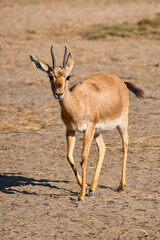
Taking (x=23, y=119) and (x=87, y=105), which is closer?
(x=87, y=105)

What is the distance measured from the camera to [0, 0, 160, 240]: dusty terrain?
5.70m

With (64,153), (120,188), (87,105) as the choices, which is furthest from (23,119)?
(120,188)

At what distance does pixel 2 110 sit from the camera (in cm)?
1063

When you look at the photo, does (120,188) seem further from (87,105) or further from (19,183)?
(19,183)

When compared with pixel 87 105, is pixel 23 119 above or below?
below

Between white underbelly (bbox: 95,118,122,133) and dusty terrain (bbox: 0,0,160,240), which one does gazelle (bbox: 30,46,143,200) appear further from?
dusty terrain (bbox: 0,0,160,240)

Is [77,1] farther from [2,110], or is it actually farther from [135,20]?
[2,110]

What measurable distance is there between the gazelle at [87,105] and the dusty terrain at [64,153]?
41 cm

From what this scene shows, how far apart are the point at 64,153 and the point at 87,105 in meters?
1.90

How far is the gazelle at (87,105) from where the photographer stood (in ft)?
20.1

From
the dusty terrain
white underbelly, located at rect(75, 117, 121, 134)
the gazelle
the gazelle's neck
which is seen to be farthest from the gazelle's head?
the dusty terrain

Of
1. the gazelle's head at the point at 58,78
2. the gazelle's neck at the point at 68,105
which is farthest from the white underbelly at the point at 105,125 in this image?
the gazelle's head at the point at 58,78

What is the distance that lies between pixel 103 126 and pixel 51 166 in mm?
1365

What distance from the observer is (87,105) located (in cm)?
645
